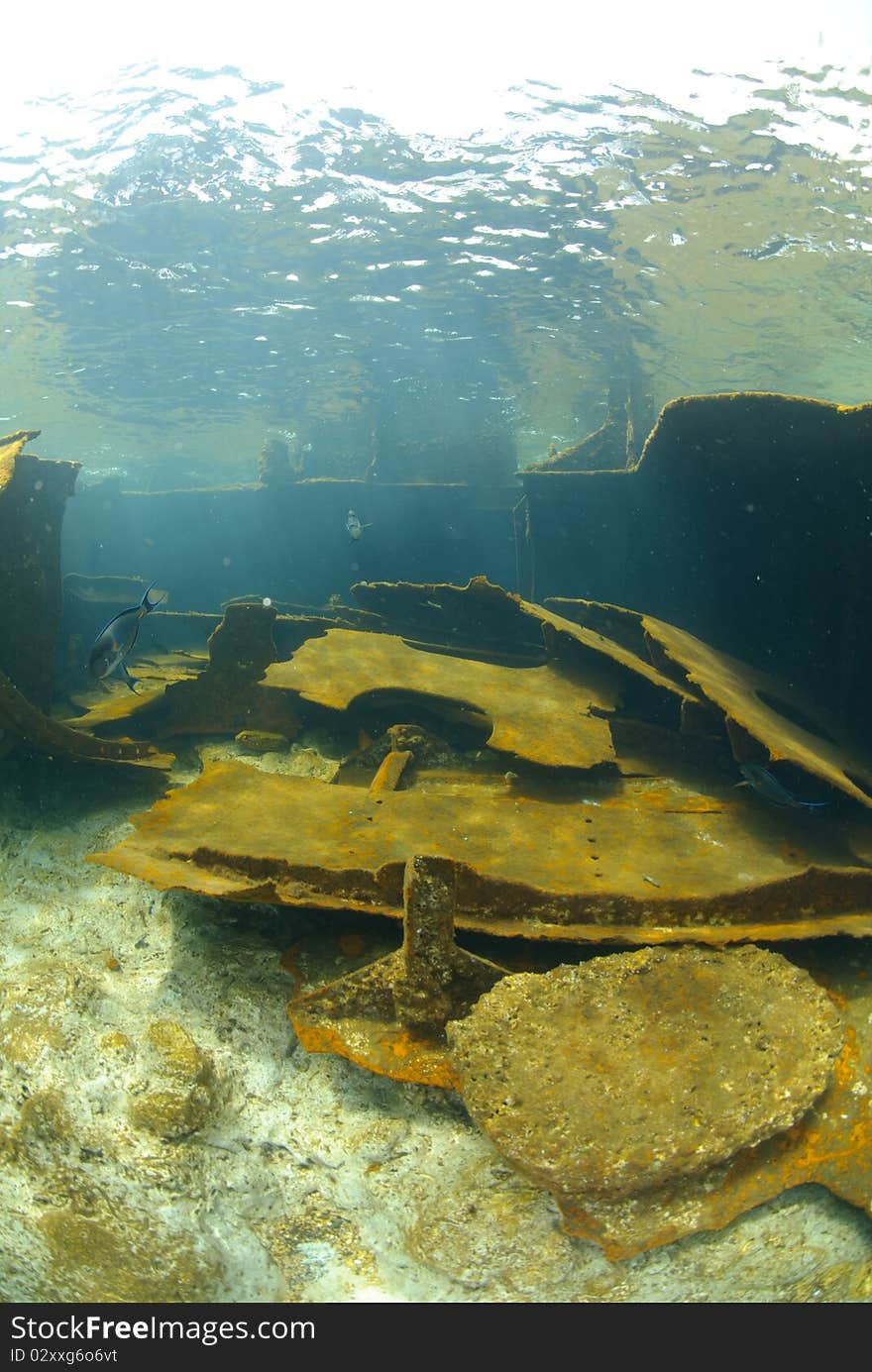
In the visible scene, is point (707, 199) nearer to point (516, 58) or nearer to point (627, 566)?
point (516, 58)

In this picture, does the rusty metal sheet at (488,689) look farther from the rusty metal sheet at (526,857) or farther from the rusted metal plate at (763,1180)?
the rusted metal plate at (763,1180)

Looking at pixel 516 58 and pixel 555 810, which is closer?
pixel 555 810

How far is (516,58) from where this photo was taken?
472 inches

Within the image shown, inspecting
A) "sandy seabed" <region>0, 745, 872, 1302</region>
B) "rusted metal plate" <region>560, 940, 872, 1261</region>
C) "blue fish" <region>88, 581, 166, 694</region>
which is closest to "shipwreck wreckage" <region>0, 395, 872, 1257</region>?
"rusted metal plate" <region>560, 940, 872, 1261</region>

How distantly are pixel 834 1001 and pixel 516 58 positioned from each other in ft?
49.9

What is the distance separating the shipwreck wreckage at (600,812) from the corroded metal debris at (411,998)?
0.01 metres

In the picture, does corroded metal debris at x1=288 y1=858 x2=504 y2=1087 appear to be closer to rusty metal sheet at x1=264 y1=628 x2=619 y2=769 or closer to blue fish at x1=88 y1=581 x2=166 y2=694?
rusty metal sheet at x1=264 y1=628 x2=619 y2=769

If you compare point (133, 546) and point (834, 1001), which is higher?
point (834, 1001)

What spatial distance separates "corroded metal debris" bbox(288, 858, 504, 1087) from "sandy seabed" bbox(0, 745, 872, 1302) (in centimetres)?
30

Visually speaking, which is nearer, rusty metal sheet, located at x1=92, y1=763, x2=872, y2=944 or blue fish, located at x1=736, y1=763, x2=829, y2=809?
rusty metal sheet, located at x1=92, y1=763, x2=872, y2=944

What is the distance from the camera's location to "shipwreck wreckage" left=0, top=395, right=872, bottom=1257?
2.67 m

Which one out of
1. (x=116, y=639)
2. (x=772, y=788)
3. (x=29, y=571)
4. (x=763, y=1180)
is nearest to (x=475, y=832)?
(x=772, y=788)

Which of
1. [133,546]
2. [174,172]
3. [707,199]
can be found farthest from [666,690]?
[133,546]
